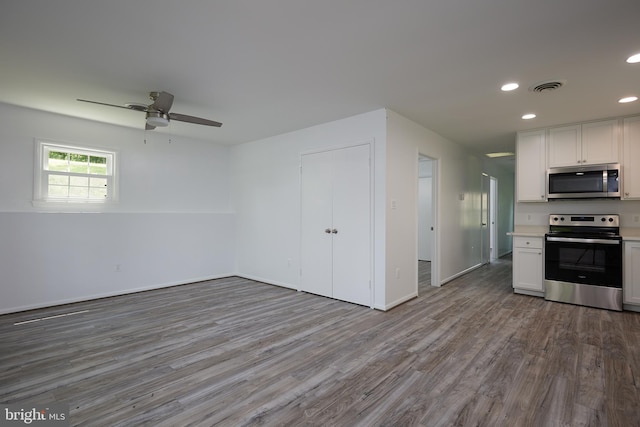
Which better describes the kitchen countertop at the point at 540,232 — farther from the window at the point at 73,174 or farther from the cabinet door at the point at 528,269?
the window at the point at 73,174

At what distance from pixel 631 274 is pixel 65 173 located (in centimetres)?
750

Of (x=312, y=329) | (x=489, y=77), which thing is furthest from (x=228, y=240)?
(x=489, y=77)

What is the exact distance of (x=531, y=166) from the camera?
185 inches

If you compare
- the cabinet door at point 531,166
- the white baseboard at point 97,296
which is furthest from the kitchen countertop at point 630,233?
the white baseboard at point 97,296

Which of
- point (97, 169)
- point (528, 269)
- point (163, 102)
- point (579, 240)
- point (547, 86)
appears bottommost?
point (528, 269)

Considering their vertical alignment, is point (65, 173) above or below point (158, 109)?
below

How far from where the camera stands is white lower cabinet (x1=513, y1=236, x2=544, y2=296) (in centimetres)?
445

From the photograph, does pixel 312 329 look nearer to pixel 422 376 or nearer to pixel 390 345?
pixel 390 345

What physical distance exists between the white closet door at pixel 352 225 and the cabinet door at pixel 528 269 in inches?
95.5

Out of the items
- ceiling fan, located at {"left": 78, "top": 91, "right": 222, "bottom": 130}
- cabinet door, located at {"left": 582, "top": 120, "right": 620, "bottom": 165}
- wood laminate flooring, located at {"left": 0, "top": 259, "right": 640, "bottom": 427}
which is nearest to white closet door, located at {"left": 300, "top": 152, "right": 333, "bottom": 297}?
wood laminate flooring, located at {"left": 0, "top": 259, "right": 640, "bottom": 427}

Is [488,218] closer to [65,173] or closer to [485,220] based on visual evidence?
[485,220]

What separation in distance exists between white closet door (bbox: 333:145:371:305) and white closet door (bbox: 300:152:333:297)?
12cm

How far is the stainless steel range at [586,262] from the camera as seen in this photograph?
3845mm

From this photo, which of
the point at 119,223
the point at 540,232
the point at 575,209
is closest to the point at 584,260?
the point at 540,232
